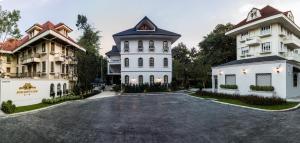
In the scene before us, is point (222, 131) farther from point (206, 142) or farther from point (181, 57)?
point (181, 57)

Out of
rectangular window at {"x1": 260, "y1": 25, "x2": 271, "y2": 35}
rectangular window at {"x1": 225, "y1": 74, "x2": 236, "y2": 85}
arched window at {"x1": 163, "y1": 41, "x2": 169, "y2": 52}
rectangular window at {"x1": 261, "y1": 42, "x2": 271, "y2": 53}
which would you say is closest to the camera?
rectangular window at {"x1": 225, "y1": 74, "x2": 236, "y2": 85}

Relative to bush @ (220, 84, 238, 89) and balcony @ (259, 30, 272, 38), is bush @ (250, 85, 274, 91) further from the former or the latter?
balcony @ (259, 30, 272, 38)

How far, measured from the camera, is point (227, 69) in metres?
30.0

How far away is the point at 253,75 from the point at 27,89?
961 inches

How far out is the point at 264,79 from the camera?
2505cm

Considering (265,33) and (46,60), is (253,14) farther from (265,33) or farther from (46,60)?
(46,60)

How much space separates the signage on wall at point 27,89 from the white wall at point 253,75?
2318 cm

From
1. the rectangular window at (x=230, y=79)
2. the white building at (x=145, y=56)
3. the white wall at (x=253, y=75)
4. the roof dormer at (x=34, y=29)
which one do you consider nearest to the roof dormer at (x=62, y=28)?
the roof dormer at (x=34, y=29)

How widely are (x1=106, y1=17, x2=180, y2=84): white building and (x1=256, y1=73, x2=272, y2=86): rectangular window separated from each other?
59.8 feet

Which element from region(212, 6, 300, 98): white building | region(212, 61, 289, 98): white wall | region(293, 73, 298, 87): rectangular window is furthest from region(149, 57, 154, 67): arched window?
region(293, 73, 298, 87): rectangular window

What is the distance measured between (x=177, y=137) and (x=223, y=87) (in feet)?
73.4

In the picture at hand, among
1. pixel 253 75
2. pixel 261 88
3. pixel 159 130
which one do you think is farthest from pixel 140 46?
pixel 159 130

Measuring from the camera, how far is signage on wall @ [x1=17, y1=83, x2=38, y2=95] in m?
22.0

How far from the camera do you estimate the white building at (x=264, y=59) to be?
937 inches
